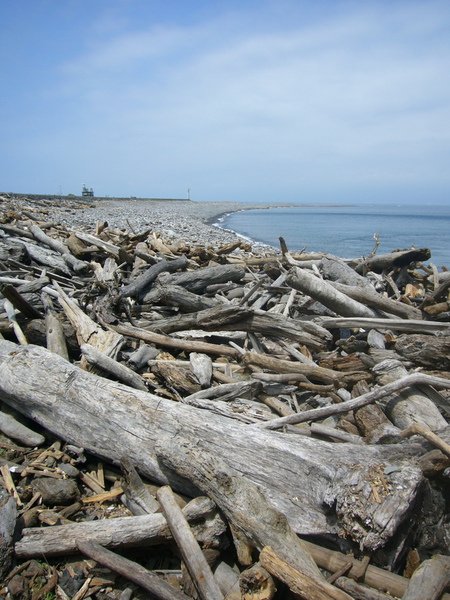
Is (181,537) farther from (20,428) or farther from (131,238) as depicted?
(131,238)

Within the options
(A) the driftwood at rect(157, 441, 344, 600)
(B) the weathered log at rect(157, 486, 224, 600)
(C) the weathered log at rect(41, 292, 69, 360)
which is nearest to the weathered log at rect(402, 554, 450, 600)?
(A) the driftwood at rect(157, 441, 344, 600)

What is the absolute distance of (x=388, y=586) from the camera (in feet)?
9.39

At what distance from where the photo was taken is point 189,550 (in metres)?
3.20

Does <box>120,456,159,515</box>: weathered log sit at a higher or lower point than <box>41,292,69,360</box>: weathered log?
lower

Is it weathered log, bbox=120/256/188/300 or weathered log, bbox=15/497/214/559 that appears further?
weathered log, bbox=120/256/188/300

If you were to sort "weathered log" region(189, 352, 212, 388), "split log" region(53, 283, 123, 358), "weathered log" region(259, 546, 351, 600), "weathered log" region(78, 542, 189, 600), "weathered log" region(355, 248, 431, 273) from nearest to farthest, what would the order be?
"weathered log" region(259, 546, 351, 600)
"weathered log" region(78, 542, 189, 600)
"weathered log" region(189, 352, 212, 388)
"split log" region(53, 283, 123, 358)
"weathered log" region(355, 248, 431, 273)

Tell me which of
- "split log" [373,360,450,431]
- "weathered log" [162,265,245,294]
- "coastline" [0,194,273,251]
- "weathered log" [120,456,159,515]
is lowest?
"weathered log" [120,456,159,515]

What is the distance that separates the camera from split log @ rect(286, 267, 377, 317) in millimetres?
6449

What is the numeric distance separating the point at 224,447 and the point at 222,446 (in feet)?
0.07

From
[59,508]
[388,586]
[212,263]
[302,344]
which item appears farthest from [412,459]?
[212,263]

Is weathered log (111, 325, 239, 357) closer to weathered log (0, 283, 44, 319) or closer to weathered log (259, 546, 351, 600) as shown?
weathered log (0, 283, 44, 319)

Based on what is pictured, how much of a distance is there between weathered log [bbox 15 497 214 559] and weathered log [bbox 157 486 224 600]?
98 millimetres

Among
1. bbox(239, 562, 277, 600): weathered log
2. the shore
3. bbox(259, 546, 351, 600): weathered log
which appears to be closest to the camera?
bbox(259, 546, 351, 600): weathered log

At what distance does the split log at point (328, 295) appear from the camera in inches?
254
